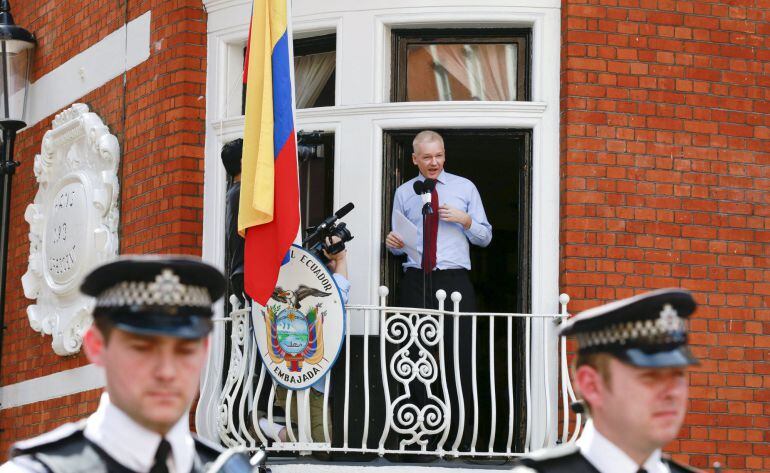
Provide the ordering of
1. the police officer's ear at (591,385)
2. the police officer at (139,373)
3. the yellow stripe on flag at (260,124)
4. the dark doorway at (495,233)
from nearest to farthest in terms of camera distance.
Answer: the police officer at (139,373) → the police officer's ear at (591,385) → the yellow stripe on flag at (260,124) → the dark doorway at (495,233)

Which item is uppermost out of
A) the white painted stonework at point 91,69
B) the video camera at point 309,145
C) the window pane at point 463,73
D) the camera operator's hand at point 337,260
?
the white painted stonework at point 91,69

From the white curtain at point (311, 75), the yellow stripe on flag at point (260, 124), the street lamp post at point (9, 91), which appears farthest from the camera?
the street lamp post at point (9, 91)

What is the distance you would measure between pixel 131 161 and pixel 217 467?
23.5ft

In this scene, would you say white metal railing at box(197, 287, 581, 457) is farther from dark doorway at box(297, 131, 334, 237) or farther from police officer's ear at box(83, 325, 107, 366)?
police officer's ear at box(83, 325, 107, 366)

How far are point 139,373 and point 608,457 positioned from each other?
1202 millimetres

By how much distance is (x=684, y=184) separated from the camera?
381 inches

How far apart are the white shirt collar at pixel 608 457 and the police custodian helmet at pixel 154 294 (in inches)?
39.9

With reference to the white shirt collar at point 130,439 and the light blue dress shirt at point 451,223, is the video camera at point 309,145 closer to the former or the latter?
the light blue dress shirt at point 451,223

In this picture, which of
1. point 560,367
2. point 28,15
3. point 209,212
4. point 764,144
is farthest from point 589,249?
point 28,15

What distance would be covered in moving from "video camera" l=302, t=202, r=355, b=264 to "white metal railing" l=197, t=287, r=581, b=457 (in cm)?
40

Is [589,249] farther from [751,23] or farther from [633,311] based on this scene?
[633,311]

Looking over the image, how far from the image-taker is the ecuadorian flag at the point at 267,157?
361 inches

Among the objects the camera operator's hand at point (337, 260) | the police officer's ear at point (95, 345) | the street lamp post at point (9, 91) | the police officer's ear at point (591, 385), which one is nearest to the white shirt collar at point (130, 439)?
the police officer's ear at point (95, 345)

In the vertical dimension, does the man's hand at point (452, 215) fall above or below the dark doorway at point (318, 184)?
below
